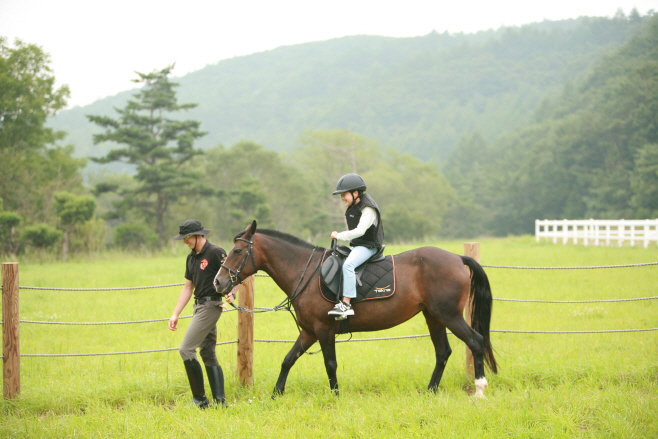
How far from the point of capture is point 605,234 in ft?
75.6

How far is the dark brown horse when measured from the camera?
17.9ft

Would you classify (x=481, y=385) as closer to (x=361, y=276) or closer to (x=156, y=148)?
(x=361, y=276)

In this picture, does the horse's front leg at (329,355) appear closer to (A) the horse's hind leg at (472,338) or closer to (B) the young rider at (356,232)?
(B) the young rider at (356,232)

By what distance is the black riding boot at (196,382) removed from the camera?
5.25 meters

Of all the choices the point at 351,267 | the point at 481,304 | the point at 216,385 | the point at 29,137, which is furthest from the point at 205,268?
the point at 29,137

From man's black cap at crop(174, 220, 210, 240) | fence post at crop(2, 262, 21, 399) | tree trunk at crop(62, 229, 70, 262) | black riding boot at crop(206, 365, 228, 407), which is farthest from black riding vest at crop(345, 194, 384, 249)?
tree trunk at crop(62, 229, 70, 262)

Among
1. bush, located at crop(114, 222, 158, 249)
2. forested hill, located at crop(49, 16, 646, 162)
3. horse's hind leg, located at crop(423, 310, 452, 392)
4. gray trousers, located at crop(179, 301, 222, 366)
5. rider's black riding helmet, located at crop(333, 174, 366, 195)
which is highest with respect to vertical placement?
forested hill, located at crop(49, 16, 646, 162)

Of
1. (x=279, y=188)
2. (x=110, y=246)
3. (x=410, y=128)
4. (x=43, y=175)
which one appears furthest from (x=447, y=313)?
(x=410, y=128)

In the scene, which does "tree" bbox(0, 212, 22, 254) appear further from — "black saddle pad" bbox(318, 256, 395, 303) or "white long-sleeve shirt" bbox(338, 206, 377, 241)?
"white long-sleeve shirt" bbox(338, 206, 377, 241)

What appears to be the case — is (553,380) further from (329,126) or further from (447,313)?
(329,126)

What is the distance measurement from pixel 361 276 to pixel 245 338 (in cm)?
167

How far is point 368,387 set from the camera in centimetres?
599

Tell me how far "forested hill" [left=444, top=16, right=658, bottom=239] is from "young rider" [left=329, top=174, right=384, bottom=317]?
49.5 metres

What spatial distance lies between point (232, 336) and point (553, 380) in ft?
17.8
